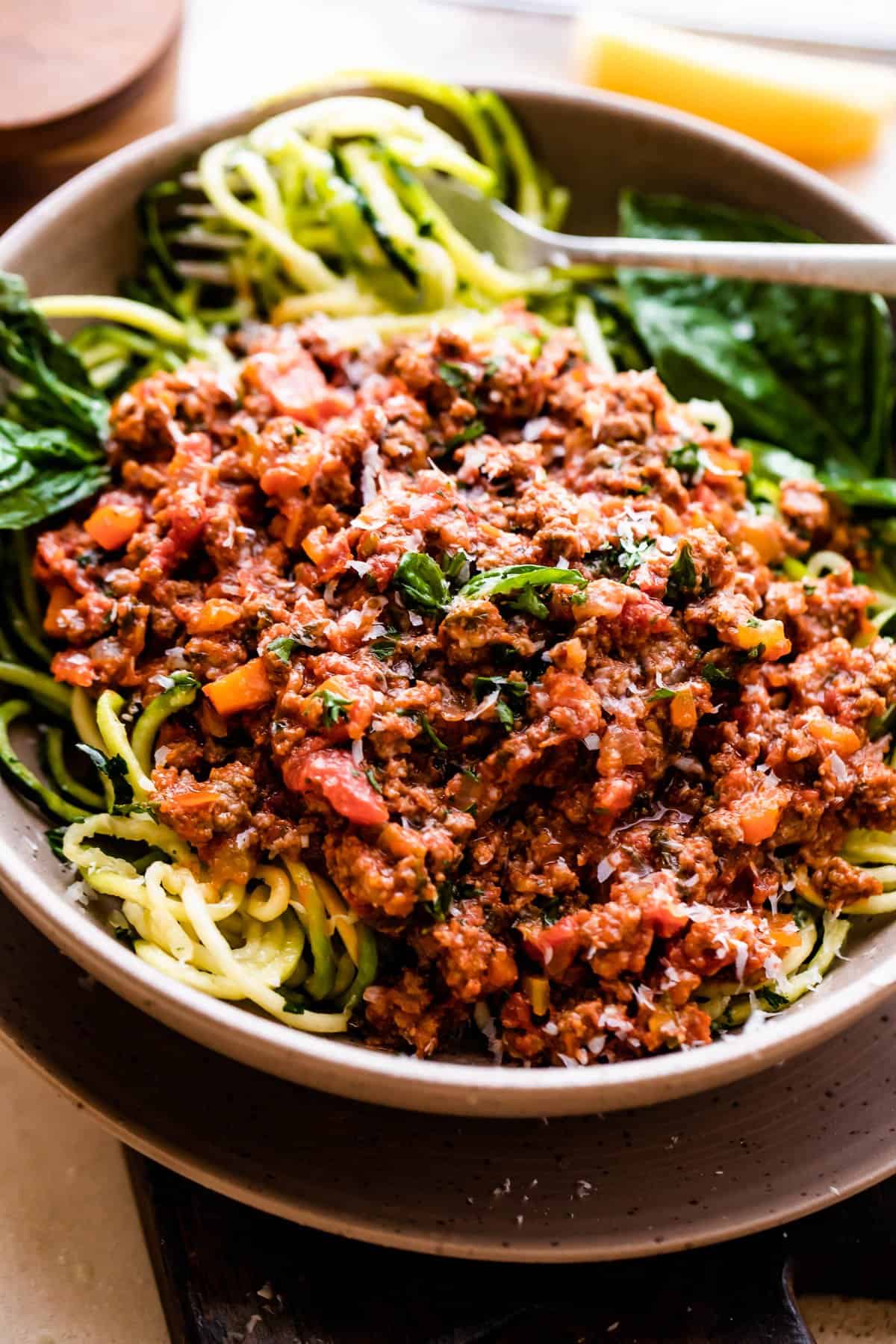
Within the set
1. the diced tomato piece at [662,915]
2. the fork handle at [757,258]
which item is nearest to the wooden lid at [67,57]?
the fork handle at [757,258]

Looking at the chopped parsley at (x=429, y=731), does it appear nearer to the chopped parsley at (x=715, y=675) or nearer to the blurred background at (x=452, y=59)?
the chopped parsley at (x=715, y=675)

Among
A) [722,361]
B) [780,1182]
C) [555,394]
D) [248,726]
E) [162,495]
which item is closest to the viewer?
[780,1182]

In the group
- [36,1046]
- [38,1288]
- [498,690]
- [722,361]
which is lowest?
[38,1288]

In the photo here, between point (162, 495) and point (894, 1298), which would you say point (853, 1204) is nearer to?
point (894, 1298)

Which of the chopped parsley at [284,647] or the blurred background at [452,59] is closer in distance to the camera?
the chopped parsley at [284,647]

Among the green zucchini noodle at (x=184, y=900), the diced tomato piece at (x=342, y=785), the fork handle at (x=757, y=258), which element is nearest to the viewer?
the diced tomato piece at (x=342, y=785)

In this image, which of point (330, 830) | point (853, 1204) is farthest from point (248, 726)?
point (853, 1204)

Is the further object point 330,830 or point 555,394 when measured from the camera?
point 555,394

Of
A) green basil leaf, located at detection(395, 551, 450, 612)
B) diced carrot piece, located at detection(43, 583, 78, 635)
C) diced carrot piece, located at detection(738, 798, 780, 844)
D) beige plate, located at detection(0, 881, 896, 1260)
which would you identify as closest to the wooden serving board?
beige plate, located at detection(0, 881, 896, 1260)

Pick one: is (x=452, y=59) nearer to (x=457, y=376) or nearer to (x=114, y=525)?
(x=457, y=376)
